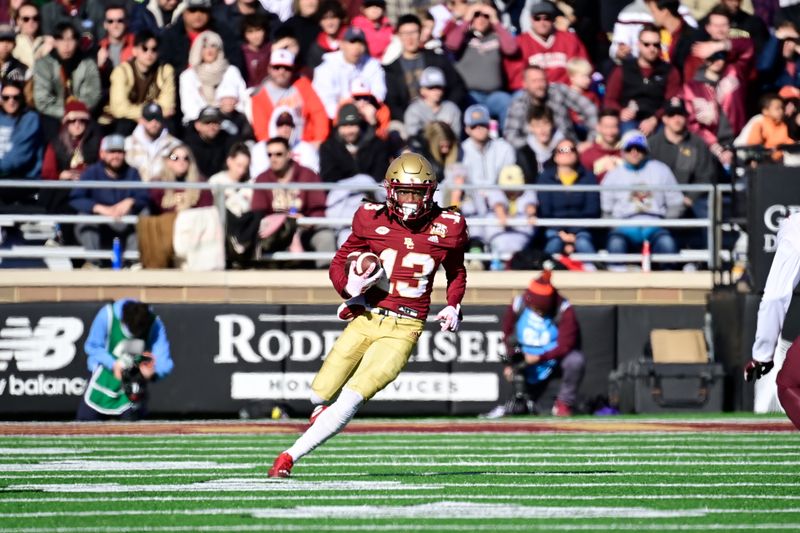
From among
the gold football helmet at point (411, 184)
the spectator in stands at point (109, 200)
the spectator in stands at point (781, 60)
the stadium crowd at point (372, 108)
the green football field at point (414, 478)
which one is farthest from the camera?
the spectator in stands at point (781, 60)

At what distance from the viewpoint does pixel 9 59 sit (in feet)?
51.9

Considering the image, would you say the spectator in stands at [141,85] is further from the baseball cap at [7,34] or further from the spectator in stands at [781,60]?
the spectator in stands at [781,60]

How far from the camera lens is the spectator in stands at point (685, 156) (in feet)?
50.8

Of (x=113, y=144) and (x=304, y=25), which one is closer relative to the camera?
(x=113, y=144)

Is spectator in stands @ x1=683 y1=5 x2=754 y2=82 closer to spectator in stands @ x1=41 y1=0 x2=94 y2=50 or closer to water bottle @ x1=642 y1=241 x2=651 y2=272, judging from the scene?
water bottle @ x1=642 y1=241 x2=651 y2=272

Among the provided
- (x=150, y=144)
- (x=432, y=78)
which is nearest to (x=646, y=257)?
(x=432, y=78)

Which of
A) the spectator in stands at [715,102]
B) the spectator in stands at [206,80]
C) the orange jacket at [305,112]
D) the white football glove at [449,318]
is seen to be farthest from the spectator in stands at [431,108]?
the white football glove at [449,318]

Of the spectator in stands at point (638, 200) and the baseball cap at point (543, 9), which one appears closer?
the spectator in stands at point (638, 200)

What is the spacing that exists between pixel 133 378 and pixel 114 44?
3.90m

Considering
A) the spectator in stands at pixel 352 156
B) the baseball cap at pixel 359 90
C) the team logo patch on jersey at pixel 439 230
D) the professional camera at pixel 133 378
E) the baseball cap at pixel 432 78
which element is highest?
the baseball cap at pixel 432 78

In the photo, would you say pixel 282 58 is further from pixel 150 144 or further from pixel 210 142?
pixel 150 144

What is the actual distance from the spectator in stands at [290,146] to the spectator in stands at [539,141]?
6.25ft

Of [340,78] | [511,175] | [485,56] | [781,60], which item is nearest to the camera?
[511,175]

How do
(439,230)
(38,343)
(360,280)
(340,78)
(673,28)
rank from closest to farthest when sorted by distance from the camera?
(360,280)
(439,230)
(38,343)
(340,78)
(673,28)
